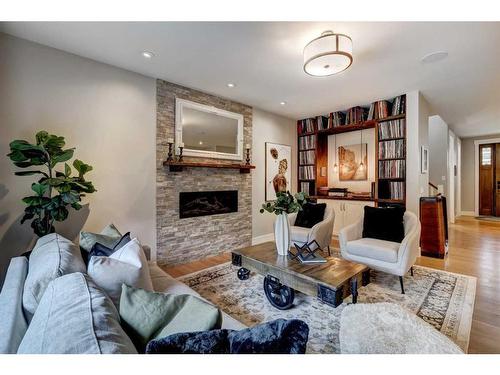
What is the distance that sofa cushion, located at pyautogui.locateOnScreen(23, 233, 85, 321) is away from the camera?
1041 mm

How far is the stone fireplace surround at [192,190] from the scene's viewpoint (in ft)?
10.9

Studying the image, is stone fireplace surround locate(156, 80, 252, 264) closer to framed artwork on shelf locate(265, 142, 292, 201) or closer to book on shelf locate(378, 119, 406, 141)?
framed artwork on shelf locate(265, 142, 292, 201)

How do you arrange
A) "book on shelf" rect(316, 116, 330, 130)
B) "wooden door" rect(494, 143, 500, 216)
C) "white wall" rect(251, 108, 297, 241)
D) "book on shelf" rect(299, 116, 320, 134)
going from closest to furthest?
"white wall" rect(251, 108, 297, 241) → "book on shelf" rect(316, 116, 330, 130) → "book on shelf" rect(299, 116, 320, 134) → "wooden door" rect(494, 143, 500, 216)

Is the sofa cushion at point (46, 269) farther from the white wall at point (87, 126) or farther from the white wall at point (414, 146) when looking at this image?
the white wall at point (414, 146)

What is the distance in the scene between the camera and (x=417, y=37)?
2264mm

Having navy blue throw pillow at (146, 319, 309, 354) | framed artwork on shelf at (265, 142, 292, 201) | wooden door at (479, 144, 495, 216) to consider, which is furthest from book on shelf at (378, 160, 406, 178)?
wooden door at (479, 144, 495, 216)

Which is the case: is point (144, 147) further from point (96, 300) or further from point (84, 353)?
point (84, 353)

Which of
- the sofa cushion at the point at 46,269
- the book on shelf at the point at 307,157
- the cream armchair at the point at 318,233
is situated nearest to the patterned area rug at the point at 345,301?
the cream armchair at the point at 318,233

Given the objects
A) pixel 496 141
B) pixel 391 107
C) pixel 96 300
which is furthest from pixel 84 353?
pixel 496 141

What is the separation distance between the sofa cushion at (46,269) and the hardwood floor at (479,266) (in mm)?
1838

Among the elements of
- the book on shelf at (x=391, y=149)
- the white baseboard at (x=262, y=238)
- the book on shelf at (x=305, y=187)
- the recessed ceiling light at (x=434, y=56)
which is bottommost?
the white baseboard at (x=262, y=238)

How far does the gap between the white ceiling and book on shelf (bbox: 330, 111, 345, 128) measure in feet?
2.15

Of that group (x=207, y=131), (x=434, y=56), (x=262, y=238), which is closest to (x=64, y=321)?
(x=207, y=131)

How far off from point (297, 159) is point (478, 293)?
12.3 ft
